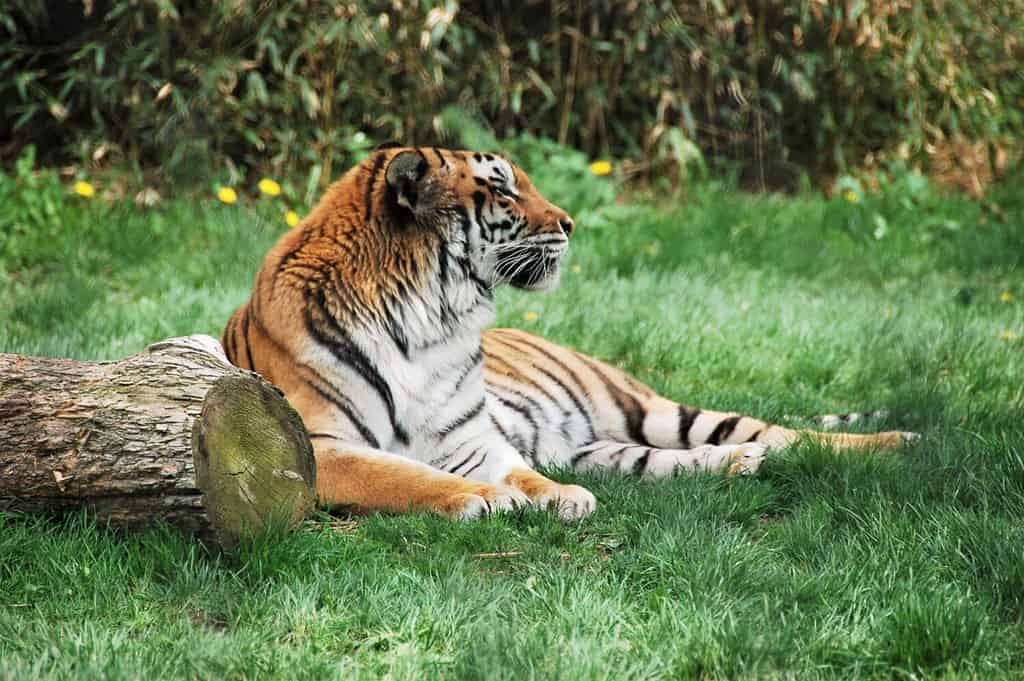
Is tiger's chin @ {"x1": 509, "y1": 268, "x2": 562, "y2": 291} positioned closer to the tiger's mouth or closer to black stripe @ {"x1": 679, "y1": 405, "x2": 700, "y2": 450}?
the tiger's mouth

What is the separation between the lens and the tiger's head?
377 cm

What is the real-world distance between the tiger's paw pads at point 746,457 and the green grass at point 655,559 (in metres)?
0.07

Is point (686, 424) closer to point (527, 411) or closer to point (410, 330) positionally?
point (527, 411)

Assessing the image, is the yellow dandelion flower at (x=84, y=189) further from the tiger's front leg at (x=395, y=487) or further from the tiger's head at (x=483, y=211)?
the tiger's front leg at (x=395, y=487)

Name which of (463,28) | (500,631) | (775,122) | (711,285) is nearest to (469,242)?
(500,631)

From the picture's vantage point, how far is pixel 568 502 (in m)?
3.45

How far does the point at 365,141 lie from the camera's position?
24.2ft

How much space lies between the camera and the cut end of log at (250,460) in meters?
2.94

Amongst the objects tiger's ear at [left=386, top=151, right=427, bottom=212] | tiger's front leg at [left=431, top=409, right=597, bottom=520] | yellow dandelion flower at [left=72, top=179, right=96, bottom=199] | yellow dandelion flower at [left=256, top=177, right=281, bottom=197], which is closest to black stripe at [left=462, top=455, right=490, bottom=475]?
tiger's front leg at [left=431, top=409, right=597, bottom=520]

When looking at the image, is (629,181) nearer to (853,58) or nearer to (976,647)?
(853,58)

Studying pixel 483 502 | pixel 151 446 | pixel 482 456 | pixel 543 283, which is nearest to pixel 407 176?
pixel 543 283

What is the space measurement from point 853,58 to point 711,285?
106 inches

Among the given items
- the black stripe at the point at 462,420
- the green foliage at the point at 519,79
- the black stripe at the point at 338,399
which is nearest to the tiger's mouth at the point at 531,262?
the black stripe at the point at 462,420

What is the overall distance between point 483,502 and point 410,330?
67cm
